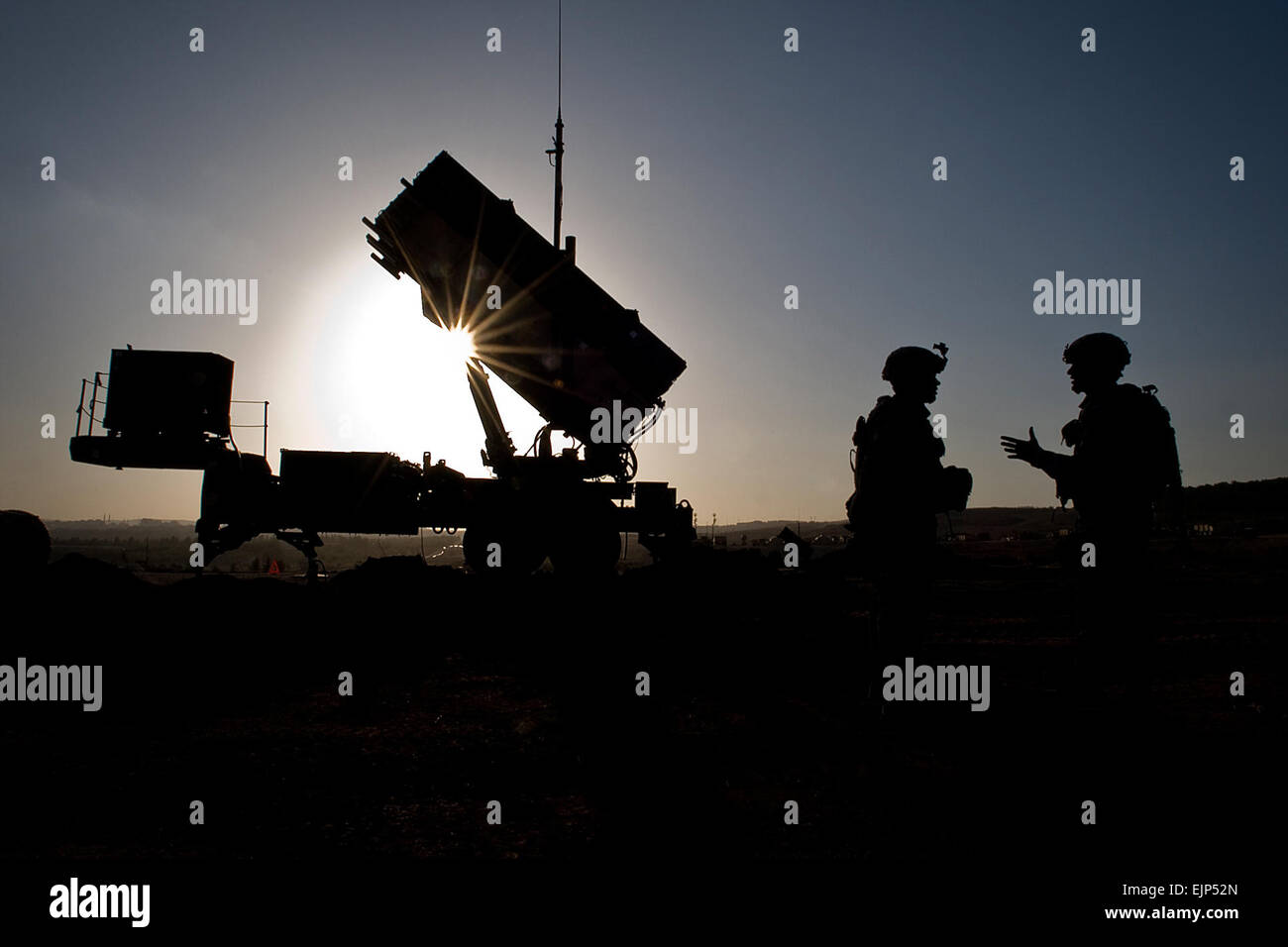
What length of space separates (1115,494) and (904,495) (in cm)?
114

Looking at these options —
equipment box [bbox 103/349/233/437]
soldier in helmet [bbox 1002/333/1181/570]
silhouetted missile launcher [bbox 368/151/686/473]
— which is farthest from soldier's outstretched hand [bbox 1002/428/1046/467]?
equipment box [bbox 103/349/233/437]

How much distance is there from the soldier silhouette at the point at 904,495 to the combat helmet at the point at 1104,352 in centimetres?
78

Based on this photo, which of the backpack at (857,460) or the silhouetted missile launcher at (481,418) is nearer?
the backpack at (857,460)

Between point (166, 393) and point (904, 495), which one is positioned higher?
point (166, 393)

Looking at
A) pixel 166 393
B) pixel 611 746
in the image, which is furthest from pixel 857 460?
pixel 166 393

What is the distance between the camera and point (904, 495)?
4641 millimetres

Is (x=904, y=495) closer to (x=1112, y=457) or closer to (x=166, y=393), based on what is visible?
(x=1112, y=457)

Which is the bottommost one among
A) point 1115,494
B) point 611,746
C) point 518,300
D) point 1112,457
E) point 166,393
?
point 611,746

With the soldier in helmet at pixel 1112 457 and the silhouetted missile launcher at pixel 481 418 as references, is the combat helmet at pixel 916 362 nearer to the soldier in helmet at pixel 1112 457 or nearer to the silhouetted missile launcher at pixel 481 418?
the soldier in helmet at pixel 1112 457

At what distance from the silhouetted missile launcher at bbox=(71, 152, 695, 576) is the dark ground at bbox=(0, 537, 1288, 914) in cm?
141

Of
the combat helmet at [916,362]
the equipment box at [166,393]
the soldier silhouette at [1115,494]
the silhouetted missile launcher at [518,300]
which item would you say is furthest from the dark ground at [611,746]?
the silhouetted missile launcher at [518,300]

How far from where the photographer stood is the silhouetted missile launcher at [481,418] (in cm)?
958

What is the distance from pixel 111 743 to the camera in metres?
4.55
